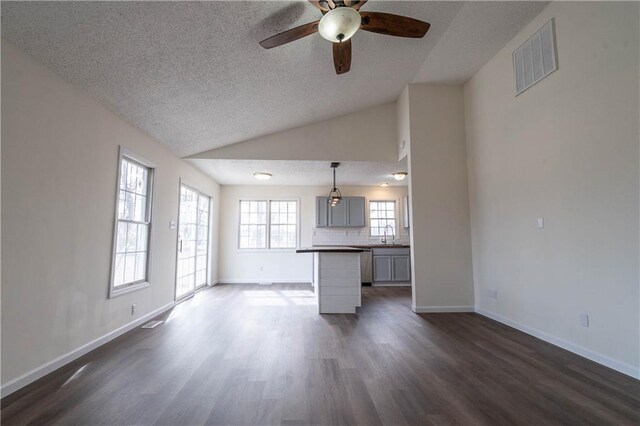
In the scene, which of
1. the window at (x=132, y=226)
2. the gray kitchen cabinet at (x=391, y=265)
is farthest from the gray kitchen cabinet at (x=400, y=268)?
the window at (x=132, y=226)

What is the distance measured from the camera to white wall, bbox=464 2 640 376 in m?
2.27

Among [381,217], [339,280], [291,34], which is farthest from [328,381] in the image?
[381,217]

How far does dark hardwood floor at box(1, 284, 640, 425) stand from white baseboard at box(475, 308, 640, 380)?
0.08 metres

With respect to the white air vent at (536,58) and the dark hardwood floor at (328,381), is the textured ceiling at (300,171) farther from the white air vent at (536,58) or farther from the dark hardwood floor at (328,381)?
the dark hardwood floor at (328,381)

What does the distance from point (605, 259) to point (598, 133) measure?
1.06m

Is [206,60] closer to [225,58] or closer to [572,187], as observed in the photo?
[225,58]

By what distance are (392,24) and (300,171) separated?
3.72 meters

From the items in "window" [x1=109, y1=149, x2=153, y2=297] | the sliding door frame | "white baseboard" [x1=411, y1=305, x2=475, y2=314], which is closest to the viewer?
"window" [x1=109, y1=149, x2=153, y2=297]

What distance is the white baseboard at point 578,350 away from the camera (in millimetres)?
2242

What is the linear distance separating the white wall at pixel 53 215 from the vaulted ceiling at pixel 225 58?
267 millimetres

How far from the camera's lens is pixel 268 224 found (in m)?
7.30

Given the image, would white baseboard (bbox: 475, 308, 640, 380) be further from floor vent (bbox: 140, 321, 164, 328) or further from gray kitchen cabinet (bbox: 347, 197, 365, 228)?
floor vent (bbox: 140, 321, 164, 328)

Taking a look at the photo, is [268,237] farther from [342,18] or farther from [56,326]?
[342,18]

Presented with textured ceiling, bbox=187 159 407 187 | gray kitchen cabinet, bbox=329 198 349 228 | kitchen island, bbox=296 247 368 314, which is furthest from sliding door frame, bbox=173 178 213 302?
gray kitchen cabinet, bbox=329 198 349 228
